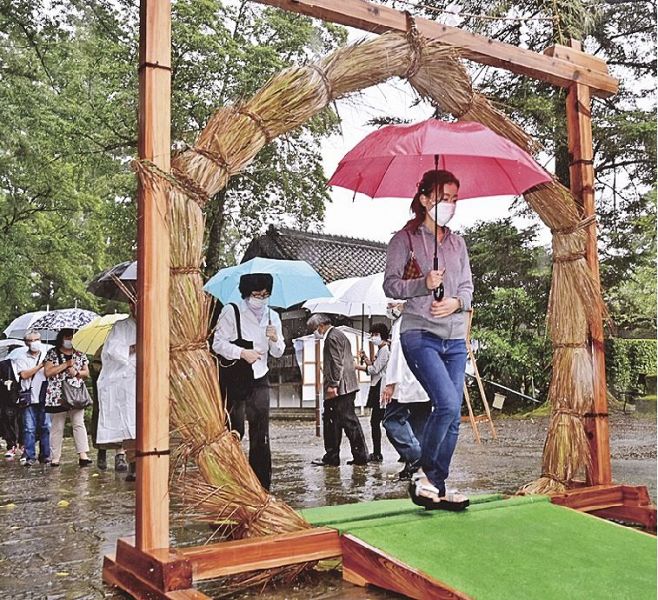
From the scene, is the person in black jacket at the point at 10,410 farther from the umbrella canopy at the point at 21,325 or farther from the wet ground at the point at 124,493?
the umbrella canopy at the point at 21,325

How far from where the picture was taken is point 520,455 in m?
9.19

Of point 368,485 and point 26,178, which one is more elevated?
point 26,178

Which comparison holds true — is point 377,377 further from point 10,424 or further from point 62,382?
point 10,424

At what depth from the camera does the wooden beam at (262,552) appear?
347 cm

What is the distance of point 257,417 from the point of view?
214 inches

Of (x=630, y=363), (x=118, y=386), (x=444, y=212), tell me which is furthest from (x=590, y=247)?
(x=630, y=363)

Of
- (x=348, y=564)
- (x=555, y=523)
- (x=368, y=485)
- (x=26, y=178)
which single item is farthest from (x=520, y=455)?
(x=26, y=178)

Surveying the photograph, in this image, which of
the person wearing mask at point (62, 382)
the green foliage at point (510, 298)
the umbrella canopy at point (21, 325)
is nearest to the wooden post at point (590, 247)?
the person wearing mask at point (62, 382)

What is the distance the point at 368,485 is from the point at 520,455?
Answer: 2827 mm

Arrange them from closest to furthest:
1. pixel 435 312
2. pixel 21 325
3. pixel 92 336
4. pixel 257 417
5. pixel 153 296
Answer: pixel 153 296 → pixel 435 312 → pixel 257 417 → pixel 92 336 → pixel 21 325

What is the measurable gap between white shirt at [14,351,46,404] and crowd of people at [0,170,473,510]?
17 millimetres

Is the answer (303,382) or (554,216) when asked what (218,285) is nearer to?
(554,216)

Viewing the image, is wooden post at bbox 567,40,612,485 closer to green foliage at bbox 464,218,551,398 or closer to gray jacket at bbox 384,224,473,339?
gray jacket at bbox 384,224,473,339

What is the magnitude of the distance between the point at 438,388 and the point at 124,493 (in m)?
3.81
